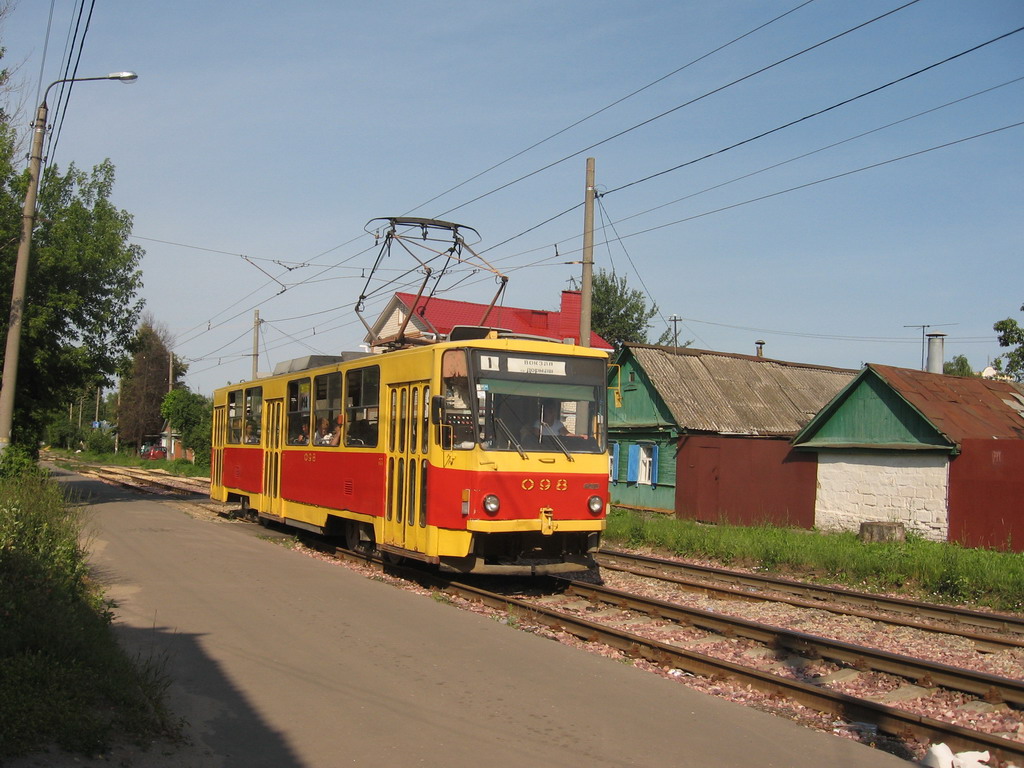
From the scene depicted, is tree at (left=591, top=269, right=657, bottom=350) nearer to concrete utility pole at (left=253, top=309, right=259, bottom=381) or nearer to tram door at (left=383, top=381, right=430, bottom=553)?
concrete utility pole at (left=253, top=309, right=259, bottom=381)

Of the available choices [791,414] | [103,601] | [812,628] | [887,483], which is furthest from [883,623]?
[791,414]

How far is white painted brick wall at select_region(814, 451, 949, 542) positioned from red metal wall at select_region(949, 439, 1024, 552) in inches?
16.5

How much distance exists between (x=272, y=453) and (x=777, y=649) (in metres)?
11.7

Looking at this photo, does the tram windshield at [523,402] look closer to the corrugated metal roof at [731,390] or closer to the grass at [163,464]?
the corrugated metal roof at [731,390]

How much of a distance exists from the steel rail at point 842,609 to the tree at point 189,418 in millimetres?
47133

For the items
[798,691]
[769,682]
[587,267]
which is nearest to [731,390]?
[587,267]

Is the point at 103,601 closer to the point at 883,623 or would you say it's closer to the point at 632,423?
the point at 883,623

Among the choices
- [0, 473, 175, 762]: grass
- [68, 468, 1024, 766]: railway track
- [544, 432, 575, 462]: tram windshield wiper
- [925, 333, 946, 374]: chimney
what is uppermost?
[925, 333, 946, 374]: chimney

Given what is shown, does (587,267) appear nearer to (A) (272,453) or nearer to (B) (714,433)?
(A) (272,453)

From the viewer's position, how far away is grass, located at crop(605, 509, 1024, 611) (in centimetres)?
1304

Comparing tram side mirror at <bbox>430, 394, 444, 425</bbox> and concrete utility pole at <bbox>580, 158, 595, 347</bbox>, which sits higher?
concrete utility pole at <bbox>580, 158, 595, 347</bbox>

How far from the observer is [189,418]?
2338 inches

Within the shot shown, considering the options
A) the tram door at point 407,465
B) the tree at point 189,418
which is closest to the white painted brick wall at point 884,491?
the tram door at point 407,465

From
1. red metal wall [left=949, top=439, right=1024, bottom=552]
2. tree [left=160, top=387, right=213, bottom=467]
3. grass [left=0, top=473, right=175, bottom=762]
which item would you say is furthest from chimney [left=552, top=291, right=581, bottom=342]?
grass [left=0, top=473, right=175, bottom=762]
